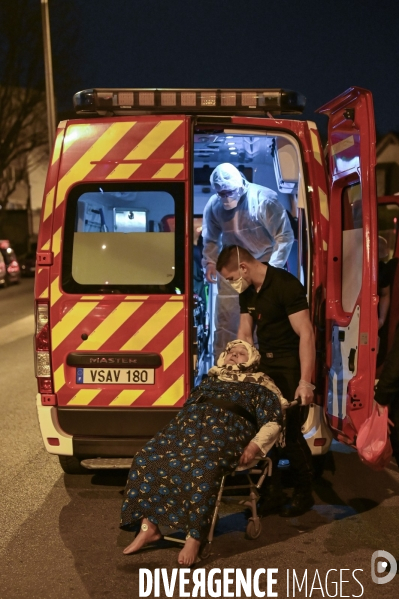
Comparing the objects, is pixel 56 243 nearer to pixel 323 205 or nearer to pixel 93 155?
pixel 93 155

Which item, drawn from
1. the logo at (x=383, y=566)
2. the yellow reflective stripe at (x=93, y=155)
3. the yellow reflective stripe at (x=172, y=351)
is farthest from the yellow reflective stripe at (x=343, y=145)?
the logo at (x=383, y=566)

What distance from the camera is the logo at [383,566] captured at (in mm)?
3822

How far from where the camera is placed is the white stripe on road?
1420 cm

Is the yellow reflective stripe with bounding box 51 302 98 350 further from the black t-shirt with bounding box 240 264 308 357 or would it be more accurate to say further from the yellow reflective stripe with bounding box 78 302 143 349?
the black t-shirt with bounding box 240 264 308 357

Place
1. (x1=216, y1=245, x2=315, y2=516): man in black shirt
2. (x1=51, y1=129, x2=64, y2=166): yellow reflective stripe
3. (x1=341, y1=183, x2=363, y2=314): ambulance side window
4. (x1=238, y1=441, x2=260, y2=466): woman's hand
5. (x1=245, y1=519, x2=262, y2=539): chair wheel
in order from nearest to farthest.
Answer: (x1=238, y1=441, x2=260, y2=466): woman's hand → (x1=245, y1=519, x2=262, y2=539): chair wheel → (x1=341, y1=183, x2=363, y2=314): ambulance side window → (x1=216, y1=245, x2=315, y2=516): man in black shirt → (x1=51, y1=129, x2=64, y2=166): yellow reflective stripe

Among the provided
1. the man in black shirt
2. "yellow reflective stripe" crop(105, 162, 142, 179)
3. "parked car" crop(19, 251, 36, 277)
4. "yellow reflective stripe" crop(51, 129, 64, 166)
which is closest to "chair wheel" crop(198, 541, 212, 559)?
the man in black shirt

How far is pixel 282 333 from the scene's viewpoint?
4918mm

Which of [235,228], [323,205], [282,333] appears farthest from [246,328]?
[235,228]

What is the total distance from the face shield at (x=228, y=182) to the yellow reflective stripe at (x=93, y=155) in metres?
1.83

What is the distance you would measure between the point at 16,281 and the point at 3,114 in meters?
8.95

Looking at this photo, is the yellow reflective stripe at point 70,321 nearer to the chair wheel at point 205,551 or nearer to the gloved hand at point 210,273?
the chair wheel at point 205,551

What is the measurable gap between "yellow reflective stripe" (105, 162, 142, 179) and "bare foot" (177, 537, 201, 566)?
2358 mm

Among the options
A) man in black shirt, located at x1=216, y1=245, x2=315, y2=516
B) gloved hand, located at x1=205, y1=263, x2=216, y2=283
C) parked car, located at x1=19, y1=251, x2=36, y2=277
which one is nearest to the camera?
man in black shirt, located at x1=216, y1=245, x2=315, y2=516

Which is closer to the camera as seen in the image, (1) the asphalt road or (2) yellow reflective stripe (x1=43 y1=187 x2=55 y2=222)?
(1) the asphalt road
